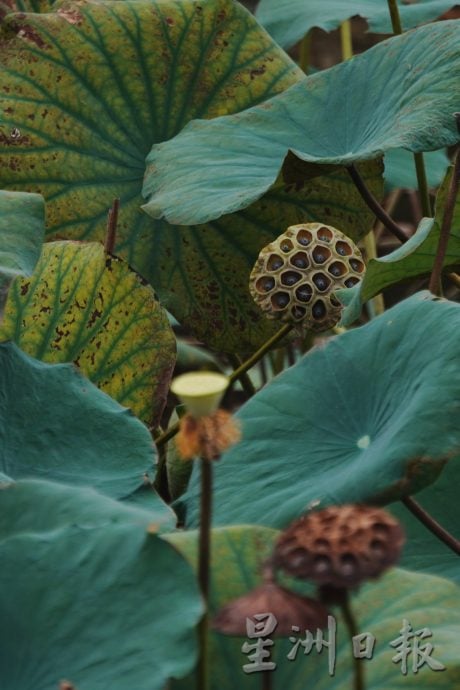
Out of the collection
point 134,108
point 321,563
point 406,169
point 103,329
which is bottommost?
point 406,169

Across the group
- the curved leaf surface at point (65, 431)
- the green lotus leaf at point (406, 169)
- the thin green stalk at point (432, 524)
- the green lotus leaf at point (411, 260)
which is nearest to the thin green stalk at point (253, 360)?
the green lotus leaf at point (411, 260)

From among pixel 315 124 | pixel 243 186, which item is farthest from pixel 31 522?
pixel 315 124

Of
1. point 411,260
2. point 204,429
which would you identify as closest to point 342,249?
point 411,260

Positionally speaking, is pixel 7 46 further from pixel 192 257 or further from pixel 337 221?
pixel 337 221

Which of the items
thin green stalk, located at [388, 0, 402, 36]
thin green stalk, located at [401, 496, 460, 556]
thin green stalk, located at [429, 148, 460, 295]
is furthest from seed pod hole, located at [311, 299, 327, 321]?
thin green stalk, located at [388, 0, 402, 36]

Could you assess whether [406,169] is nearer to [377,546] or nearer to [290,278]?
[290,278]
